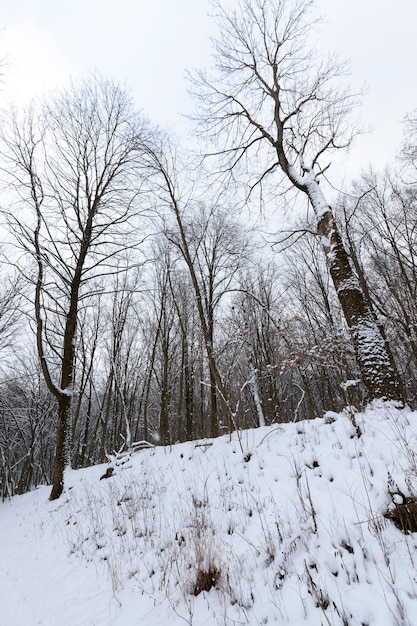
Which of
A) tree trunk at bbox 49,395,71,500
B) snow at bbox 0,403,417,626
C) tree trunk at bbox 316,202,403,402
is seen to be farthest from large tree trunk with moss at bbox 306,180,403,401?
tree trunk at bbox 49,395,71,500

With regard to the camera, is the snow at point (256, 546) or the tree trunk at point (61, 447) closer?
the snow at point (256, 546)

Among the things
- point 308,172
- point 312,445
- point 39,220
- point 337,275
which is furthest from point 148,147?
point 312,445

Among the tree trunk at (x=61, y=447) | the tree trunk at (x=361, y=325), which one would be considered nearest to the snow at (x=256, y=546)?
the tree trunk at (x=361, y=325)

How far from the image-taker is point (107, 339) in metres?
21.6

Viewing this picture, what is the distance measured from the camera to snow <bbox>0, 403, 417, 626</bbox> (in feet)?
7.11

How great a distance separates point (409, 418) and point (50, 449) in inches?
1337

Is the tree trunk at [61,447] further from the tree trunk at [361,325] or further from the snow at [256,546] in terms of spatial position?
the tree trunk at [361,325]

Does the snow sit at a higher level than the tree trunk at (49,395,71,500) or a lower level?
lower

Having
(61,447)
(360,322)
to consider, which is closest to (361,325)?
(360,322)

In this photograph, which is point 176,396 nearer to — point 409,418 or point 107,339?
point 107,339

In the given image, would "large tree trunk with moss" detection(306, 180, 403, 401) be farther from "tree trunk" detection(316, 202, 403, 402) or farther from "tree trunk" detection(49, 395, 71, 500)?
"tree trunk" detection(49, 395, 71, 500)

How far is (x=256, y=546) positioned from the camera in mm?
2949

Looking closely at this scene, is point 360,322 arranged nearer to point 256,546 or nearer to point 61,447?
point 256,546

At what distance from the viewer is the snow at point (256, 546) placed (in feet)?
7.11
